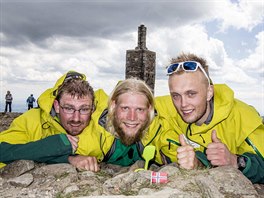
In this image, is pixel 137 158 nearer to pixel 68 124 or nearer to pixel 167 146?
pixel 167 146

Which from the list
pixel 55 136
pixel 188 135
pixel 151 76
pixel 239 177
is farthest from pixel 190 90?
pixel 151 76

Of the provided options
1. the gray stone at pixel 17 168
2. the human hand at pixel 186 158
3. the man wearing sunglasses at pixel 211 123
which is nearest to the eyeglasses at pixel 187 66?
the man wearing sunglasses at pixel 211 123

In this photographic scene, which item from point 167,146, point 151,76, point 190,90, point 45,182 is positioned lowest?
point 45,182

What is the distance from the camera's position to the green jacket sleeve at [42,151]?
204 inches

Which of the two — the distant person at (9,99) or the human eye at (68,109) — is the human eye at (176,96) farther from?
the distant person at (9,99)

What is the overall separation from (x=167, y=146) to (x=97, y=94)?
146 centimetres

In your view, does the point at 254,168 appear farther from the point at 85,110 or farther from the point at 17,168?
the point at 17,168

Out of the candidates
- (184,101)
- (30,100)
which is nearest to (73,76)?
(184,101)

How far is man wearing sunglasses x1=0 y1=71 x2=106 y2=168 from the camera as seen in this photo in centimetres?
521

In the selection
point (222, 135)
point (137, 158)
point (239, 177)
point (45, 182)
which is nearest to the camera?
point (239, 177)

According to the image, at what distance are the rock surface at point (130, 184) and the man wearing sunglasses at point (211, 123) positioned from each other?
0.49 meters

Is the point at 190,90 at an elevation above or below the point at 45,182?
above

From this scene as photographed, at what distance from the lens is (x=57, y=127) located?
552cm

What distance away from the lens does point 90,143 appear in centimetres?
537
